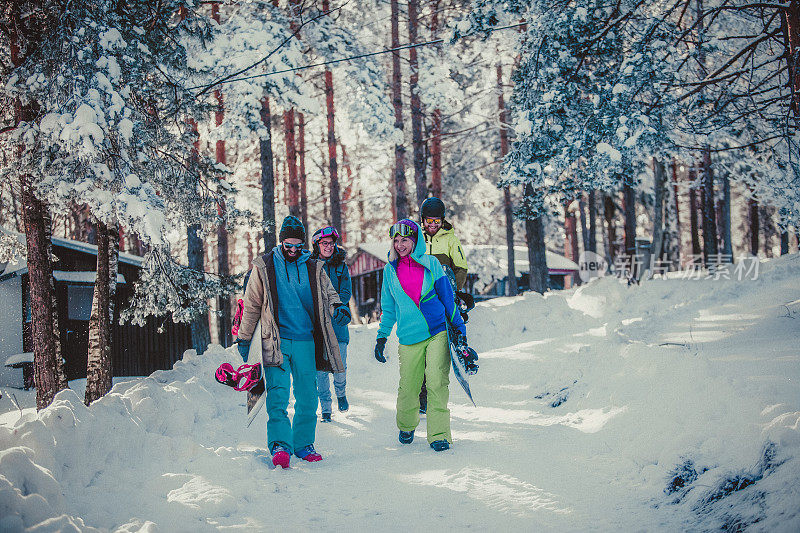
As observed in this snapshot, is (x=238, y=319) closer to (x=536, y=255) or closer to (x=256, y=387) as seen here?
(x=256, y=387)

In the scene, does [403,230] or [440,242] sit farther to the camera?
[440,242]

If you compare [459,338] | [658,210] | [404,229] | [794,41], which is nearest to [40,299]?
[404,229]

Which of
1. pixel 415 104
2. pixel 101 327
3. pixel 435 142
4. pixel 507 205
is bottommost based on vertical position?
pixel 101 327

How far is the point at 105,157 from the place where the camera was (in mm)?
7246

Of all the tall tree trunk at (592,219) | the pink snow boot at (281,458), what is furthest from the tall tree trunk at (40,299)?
the tall tree trunk at (592,219)

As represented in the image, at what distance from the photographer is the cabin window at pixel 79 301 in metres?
15.6

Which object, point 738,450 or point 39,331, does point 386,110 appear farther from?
point 738,450

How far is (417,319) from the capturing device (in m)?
5.10

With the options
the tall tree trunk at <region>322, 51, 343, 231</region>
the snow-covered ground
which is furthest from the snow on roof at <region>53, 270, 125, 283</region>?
the snow-covered ground

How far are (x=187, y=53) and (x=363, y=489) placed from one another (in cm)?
875

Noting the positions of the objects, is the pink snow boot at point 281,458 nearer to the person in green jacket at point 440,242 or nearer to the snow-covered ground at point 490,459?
the snow-covered ground at point 490,459

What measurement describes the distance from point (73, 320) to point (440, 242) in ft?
45.4

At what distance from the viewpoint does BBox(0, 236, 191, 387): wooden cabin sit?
48.9ft

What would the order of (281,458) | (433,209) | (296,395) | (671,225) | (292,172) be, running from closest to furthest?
1. (281,458)
2. (296,395)
3. (433,209)
4. (292,172)
5. (671,225)
